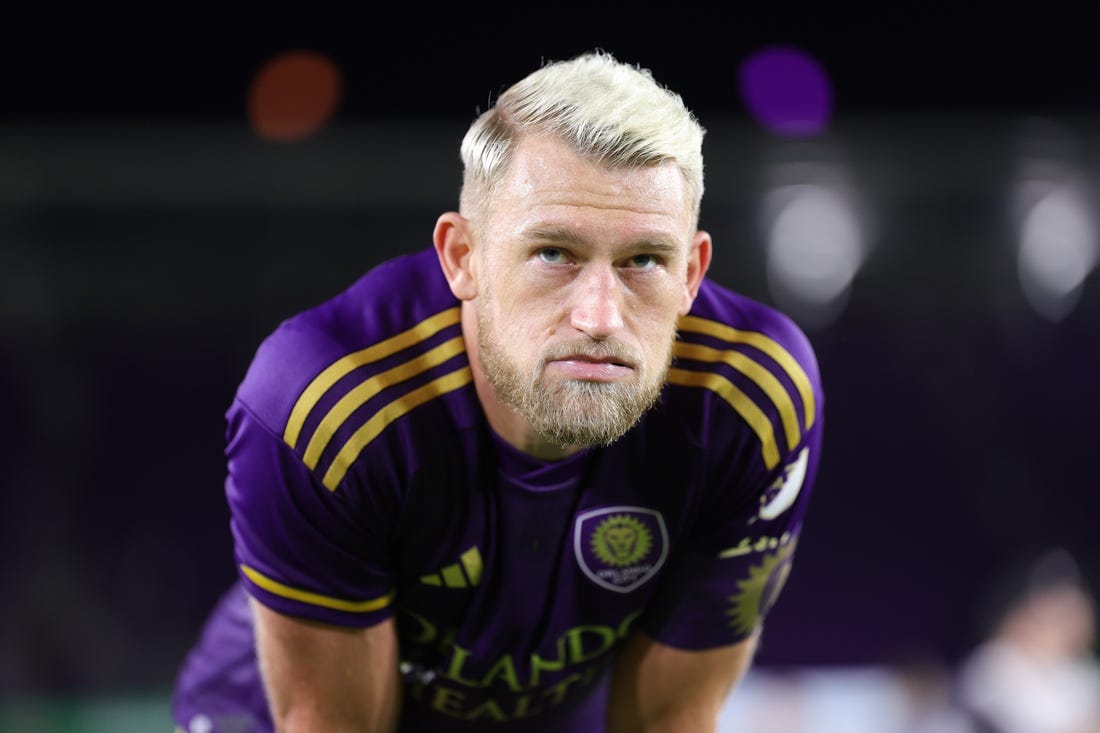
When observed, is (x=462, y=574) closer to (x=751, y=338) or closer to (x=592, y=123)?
(x=751, y=338)

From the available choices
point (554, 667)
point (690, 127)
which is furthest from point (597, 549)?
point (690, 127)

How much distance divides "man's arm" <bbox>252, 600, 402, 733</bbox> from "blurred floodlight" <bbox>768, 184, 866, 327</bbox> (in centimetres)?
244

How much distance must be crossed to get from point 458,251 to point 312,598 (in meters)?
0.42

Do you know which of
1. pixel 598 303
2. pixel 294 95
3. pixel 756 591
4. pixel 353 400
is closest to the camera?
pixel 598 303

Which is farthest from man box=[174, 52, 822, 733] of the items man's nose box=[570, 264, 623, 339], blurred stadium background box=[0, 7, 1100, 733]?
blurred stadium background box=[0, 7, 1100, 733]

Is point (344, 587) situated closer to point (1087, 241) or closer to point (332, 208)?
point (332, 208)

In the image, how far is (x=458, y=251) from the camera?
56.1 inches

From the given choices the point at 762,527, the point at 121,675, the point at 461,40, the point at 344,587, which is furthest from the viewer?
the point at 461,40

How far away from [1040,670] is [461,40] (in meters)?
2.50

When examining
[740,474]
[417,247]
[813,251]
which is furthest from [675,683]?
[813,251]

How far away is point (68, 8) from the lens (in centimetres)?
391

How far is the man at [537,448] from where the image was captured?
129 cm

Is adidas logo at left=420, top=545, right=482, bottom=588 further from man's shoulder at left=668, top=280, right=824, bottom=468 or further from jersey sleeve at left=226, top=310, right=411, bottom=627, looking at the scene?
man's shoulder at left=668, top=280, right=824, bottom=468

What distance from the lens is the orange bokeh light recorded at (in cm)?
388
